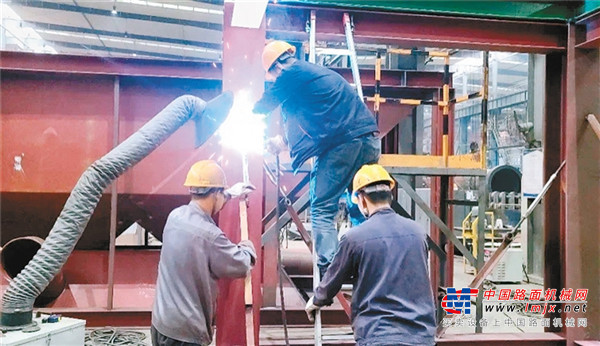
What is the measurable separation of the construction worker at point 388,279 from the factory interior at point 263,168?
1.93 feet

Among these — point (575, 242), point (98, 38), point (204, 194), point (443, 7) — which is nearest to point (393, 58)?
Answer: point (443, 7)

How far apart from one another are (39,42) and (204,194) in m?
15.2

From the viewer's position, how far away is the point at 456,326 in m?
5.41

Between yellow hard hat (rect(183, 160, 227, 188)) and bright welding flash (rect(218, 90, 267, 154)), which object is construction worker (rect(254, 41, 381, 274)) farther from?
yellow hard hat (rect(183, 160, 227, 188))

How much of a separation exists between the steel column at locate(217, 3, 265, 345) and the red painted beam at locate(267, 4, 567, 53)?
1.11 feet

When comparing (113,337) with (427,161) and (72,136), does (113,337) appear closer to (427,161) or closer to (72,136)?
(72,136)

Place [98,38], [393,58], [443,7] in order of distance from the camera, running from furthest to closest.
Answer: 1. [98,38]
2. [393,58]
3. [443,7]

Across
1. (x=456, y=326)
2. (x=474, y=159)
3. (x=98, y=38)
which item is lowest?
(x=456, y=326)

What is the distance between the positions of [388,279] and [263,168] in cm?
153

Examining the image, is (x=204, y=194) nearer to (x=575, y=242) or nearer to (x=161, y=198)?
(x=161, y=198)

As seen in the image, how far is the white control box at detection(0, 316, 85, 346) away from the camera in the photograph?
2.09 metres

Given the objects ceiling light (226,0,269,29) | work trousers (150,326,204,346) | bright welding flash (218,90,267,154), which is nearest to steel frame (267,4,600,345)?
ceiling light (226,0,269,29)

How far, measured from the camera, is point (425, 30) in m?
3.84

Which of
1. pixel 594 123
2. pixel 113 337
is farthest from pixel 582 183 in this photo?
pixel 113 337
